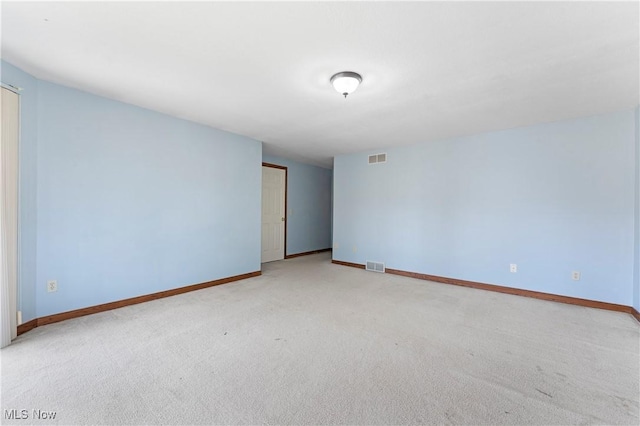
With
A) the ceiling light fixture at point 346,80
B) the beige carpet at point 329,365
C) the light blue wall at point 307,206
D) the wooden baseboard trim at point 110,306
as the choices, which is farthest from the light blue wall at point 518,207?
the wooden baseboard trim at point 110,306

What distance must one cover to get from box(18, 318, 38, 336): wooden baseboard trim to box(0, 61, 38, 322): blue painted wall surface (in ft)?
0.12

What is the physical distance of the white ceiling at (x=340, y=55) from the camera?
5.46 feet

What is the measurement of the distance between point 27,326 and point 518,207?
5728 millimetres

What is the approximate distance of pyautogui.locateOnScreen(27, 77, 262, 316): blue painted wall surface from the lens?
2.69 m

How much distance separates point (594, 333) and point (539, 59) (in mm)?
2552

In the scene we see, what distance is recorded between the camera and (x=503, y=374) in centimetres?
192

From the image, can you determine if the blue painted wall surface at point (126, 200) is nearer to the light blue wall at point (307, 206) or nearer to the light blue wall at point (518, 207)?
the light blue wall at point (307, 206)

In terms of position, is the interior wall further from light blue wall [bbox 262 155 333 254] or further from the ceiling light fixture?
the ceiling light fixture

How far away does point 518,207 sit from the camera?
3.83 meters

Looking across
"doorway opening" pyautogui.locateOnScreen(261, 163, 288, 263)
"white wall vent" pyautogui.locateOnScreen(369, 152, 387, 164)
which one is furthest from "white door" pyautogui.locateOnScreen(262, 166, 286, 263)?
"white wall vent" pyautogui.locateOnScreen(369, 152, 387, 164)

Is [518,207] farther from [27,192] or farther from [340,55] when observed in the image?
[27,192]

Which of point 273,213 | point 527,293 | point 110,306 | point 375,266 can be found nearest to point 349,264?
point 375,266

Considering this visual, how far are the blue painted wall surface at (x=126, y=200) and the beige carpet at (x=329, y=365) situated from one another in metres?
0.47

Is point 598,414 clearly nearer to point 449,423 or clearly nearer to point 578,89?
point 449,423
